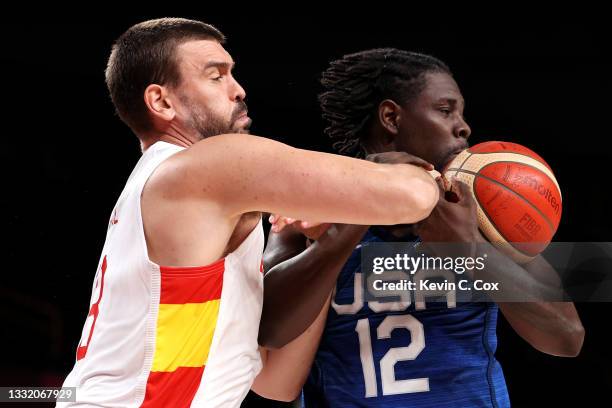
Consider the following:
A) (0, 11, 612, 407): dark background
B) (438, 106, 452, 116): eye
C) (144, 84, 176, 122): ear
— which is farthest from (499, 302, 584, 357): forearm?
(0, 11, 612, 407): dark background

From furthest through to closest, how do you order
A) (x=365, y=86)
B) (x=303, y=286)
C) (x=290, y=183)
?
(x=365, y=86) → (x=303, y=286) → (x=290, y=183)

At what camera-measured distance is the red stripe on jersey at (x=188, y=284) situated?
6.21 ft

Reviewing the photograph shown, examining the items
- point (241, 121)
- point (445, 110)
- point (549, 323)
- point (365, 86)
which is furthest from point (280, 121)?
point (549, 323)

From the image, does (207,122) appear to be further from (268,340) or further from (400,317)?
(400,317)

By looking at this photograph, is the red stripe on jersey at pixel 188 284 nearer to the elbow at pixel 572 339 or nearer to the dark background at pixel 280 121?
the elbow at pixel 572 339

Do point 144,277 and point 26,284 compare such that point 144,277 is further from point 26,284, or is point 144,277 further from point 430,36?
point 430,36

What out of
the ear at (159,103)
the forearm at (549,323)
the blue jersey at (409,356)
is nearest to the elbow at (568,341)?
the forearm at (549,323)

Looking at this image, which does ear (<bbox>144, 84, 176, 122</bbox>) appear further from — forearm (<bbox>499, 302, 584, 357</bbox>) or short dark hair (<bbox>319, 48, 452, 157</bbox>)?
forearm (<bbox>499, 302, 584, 357</bbox>)

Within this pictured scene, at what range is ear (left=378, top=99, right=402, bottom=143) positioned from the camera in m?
2.44

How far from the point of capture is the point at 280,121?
464cm

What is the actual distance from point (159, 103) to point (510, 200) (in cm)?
92

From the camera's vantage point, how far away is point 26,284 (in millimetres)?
4281

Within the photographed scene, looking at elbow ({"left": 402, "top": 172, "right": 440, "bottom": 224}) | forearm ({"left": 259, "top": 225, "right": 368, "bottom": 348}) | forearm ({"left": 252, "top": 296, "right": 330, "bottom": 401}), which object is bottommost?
forearm ({"left": 252, "top": 296, "right": 330, "bottom": 401})

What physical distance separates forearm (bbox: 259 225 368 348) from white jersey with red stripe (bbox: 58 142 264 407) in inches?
6.6
